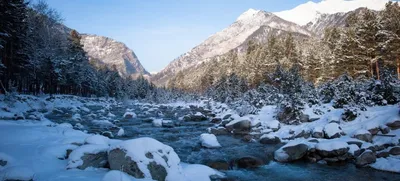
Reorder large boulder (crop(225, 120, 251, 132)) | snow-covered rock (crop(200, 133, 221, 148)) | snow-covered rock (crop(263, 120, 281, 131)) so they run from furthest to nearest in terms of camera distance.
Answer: large boulder (crop(225, 120, 251, 132)) → snow-covered rock (crop(263, 120, 281, 131)) → snow-covered rock (crop(200, 133, 221, 148))

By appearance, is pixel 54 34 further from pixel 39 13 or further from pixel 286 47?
pixel 286 47

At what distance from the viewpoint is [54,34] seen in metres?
40.6

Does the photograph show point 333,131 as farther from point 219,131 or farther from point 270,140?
point 219,131

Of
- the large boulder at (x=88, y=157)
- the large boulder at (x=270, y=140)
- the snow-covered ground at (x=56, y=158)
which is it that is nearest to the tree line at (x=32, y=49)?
the snow-covered ground at (x=56, y=158)

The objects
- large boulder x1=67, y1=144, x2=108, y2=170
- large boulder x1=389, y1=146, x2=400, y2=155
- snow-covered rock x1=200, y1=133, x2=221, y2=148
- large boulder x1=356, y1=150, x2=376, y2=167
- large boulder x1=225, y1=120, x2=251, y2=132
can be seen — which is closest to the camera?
large boulder x1=67, y1=144, x2=108, y2=170

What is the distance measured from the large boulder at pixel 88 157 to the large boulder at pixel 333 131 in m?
11.7

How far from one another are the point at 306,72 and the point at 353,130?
4107cm

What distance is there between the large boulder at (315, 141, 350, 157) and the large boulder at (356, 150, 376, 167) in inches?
29.9

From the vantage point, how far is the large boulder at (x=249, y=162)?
1160 centimetres

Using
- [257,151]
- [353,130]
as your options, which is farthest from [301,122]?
[257,151]

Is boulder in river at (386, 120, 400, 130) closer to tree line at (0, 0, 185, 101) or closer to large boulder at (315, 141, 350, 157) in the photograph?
large boulder at (315, 141, 350, 157)

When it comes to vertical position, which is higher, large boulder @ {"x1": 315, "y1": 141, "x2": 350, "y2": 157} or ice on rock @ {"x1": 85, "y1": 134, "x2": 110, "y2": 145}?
ice on rock @ {"x1": 85, "y1": 134, "x2": 110, "y2": 145}

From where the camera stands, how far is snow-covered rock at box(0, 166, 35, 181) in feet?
19.6

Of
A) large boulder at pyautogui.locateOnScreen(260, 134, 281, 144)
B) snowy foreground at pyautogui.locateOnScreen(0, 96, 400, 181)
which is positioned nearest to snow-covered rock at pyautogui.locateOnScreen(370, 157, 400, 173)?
snowy foreground at pyautogui.locateOnScreen(0, 96, 400, 181)
